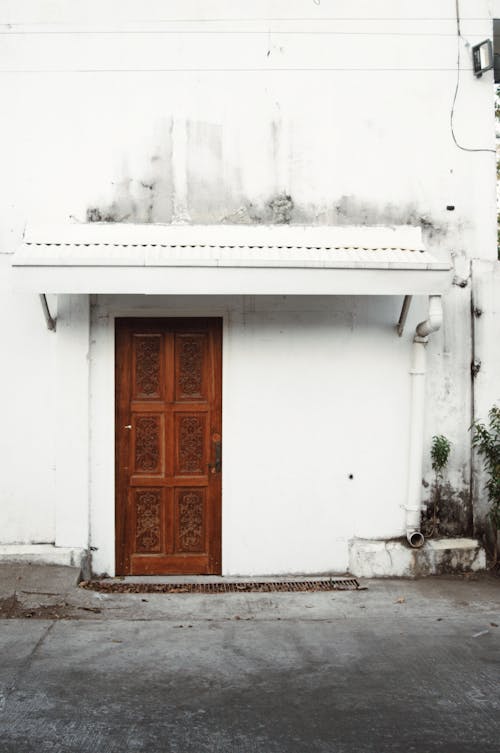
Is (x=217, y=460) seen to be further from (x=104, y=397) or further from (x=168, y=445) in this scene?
(x=104, y=397)

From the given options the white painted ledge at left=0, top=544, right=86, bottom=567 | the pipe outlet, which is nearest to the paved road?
the pipe outlet

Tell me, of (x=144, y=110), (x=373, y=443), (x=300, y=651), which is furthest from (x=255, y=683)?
(x=144, y=110)

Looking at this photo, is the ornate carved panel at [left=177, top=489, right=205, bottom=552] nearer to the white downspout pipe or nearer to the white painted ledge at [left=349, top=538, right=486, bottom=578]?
the white painted ledge at [left=349, top=538, right=486, bottom=578]

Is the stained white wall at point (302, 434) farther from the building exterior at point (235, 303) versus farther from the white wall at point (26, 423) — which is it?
the white wall at point (26, 423)

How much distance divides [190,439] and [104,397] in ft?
2.87

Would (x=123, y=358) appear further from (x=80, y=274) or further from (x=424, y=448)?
(x=424, y=448)

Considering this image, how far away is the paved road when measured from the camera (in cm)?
399

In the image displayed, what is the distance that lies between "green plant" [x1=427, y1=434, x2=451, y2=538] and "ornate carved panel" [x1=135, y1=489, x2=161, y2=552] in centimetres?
254

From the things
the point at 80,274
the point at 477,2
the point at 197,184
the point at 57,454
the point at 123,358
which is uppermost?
the point at 477,2

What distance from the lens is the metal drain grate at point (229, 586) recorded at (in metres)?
6.66

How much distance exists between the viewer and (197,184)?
694 cm

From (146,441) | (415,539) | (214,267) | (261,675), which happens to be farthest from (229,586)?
(214,267)

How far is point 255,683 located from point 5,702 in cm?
148

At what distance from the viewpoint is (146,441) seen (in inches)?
274
